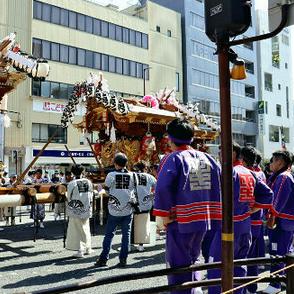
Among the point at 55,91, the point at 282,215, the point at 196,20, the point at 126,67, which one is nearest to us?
the point at 282,215

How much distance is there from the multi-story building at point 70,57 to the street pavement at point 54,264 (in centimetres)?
1557

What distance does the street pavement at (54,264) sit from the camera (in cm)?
588

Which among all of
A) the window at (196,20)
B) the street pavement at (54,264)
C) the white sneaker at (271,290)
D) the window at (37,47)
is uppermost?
the window at (196,20)

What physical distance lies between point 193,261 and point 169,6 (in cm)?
3891

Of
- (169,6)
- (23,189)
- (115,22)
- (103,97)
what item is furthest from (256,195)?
(169,6)

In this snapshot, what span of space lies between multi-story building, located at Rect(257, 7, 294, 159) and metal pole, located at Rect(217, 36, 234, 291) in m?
46.6

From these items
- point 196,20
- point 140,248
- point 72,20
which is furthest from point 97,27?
point 140,248

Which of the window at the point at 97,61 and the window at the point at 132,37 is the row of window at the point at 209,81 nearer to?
the window at the point at 132,37

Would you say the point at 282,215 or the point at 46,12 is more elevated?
the point at 46,12

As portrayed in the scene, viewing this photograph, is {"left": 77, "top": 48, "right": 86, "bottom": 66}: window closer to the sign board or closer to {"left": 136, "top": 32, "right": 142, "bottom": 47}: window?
{"left": 136, "top": 32, "right": 142, "bottom": 47}: window

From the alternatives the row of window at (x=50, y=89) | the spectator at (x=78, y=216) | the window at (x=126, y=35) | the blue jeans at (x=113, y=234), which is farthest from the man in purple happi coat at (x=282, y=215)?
the window at (x=126, y=35)

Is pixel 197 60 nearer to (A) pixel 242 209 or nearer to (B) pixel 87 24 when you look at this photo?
(B) pixel 87 24

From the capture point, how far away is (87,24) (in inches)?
1204

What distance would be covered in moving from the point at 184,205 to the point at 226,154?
1268 mm
